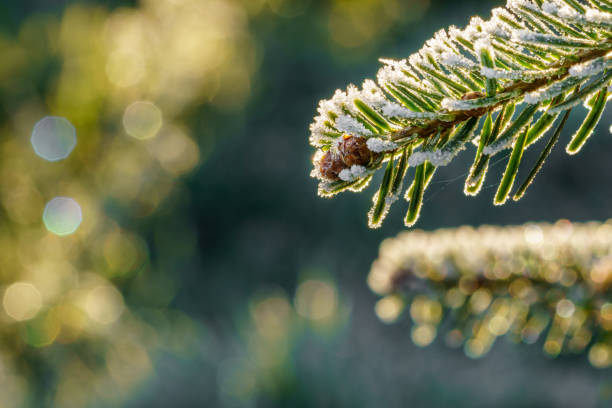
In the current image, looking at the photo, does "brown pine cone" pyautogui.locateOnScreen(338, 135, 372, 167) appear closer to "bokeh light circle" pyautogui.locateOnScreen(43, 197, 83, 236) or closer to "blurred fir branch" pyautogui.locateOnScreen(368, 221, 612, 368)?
"blurred fir branch" pyautogui.locateOnScreen(368, 221, 612, 368)

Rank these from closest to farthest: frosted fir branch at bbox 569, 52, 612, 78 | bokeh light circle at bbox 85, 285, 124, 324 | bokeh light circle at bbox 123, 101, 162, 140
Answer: frosted fir branch at bbox 569, 52, 612, 78
bokeh light circle at bbox 85, 285, 124, 324
bokeh light circle at bbox 123, 101, 162, 140

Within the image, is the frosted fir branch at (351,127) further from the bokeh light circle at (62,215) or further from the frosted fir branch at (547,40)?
the bokeh light circle at (62,215)

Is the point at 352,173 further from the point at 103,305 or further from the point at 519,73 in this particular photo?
the point at 103,305

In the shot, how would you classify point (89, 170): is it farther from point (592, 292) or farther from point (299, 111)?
point (592, 292)

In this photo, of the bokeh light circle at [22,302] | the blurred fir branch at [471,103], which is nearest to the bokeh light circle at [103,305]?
the bokeh light circle at [22,302]

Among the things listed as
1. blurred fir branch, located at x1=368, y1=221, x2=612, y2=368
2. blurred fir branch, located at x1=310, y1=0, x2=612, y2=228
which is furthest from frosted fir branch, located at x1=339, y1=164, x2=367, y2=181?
blurred fir branch, located at x1=368, y1=221, x2=612, y2=368

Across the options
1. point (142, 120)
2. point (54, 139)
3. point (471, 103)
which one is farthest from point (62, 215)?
point (471, 103)

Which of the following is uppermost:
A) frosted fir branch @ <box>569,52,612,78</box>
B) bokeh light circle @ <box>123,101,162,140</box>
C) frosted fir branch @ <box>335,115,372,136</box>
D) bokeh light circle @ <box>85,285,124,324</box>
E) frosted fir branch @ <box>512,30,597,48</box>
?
Result: bokeh light circle @ <box>123,101,162,140</box>
